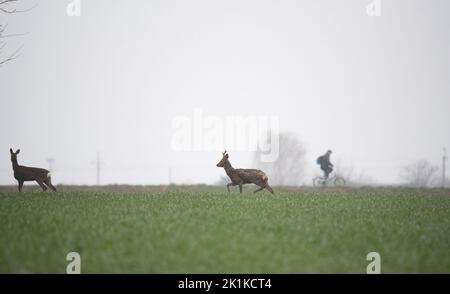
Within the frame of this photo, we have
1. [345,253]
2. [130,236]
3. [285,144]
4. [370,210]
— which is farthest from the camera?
[285,144]

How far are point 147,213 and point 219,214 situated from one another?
7.21ft

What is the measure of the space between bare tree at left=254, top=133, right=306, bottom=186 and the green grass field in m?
86.4

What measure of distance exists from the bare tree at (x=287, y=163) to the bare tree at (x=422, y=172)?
83.1 feet

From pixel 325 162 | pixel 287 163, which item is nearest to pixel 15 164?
pixel 325 162

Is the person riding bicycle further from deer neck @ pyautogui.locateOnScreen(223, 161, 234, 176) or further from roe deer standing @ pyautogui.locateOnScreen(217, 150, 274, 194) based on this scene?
deer neck @ pyautogui.locateOnScreen(223, 161, 234, 176)

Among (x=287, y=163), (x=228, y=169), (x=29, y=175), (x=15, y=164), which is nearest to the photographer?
(x=29, y=175)

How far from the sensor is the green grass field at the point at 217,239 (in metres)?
8.38

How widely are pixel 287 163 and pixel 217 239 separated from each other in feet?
315

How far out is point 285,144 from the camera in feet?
342

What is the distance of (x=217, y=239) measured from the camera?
394 inches

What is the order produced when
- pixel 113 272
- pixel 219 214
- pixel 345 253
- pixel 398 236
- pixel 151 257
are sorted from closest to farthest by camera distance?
1. pixel 113 272
2. pixel 151 257
3. pixel 345 253
4. pixel 398 236
5. pixel 219 214

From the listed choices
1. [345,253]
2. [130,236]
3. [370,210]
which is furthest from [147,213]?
[370,210]

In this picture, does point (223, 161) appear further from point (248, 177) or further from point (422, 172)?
point (422, 172)
